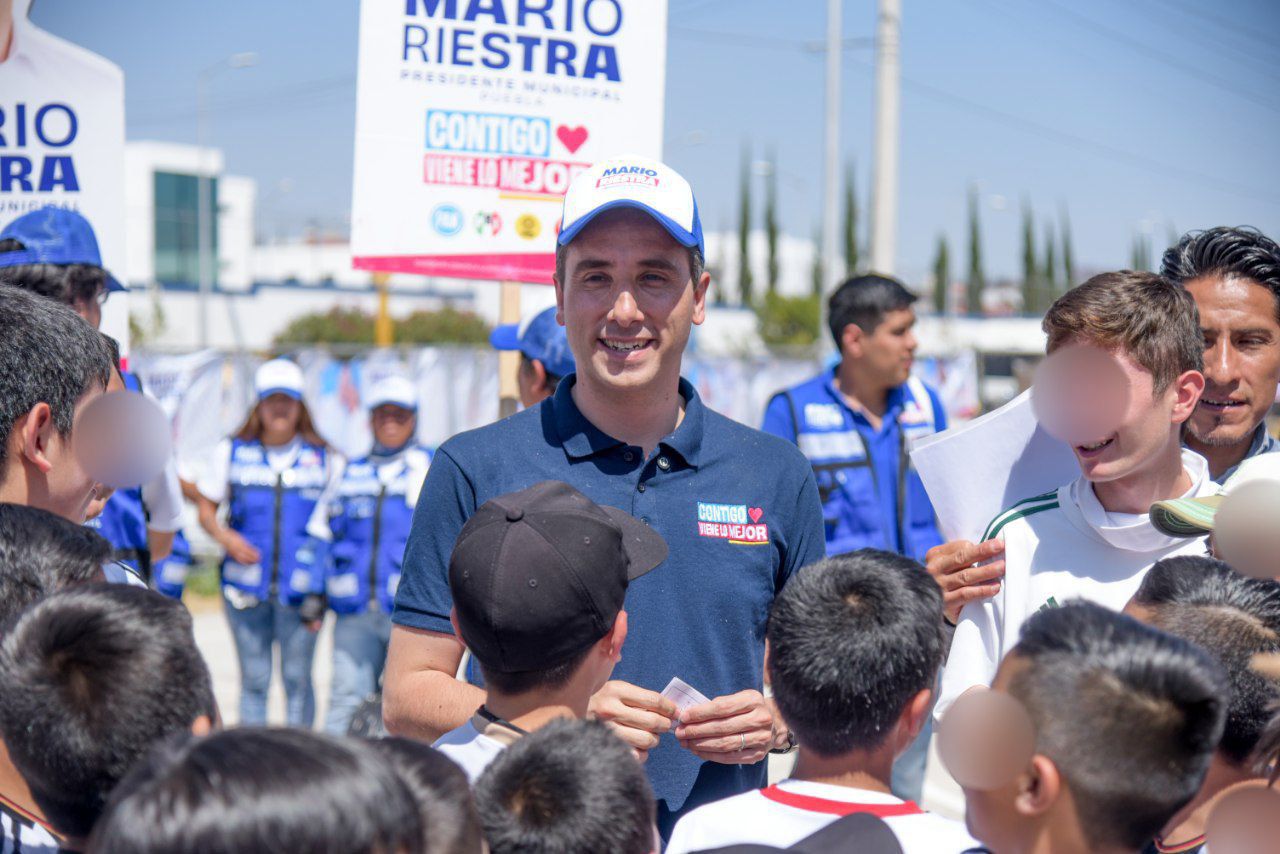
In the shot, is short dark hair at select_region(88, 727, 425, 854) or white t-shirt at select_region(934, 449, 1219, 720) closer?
short dark hair at select_region(88, 727, 425, 854)

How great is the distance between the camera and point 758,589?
2551 mm

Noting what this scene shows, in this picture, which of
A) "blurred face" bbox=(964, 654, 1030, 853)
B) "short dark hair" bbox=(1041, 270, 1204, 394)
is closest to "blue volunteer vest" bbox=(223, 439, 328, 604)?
"short dark hair" bbox=(1041, 270, 1204, 394)

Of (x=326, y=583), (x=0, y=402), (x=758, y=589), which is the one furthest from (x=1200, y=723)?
(x=326, y=583)

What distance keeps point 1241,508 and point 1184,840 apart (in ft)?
2.26

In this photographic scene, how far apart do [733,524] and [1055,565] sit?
648 mm

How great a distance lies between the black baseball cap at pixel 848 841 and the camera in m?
1.83

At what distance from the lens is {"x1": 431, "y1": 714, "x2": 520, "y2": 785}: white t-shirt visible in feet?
6.52

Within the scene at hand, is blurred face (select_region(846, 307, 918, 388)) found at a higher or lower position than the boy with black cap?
higher

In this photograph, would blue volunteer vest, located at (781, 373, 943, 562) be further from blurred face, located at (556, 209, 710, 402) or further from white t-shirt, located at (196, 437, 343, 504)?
blurred face, located at (556, 209, 710, 402)

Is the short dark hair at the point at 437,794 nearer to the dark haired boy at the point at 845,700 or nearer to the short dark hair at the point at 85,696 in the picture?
the short dark hair at the point at 85,696

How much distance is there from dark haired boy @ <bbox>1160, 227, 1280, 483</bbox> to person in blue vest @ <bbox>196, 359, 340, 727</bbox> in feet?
16.9

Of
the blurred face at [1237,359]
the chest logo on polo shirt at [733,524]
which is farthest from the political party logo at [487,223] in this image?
the blurred face at [1237,359]

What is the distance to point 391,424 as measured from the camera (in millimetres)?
6930

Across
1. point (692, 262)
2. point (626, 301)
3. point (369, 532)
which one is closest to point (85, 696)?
point (626, 301)
